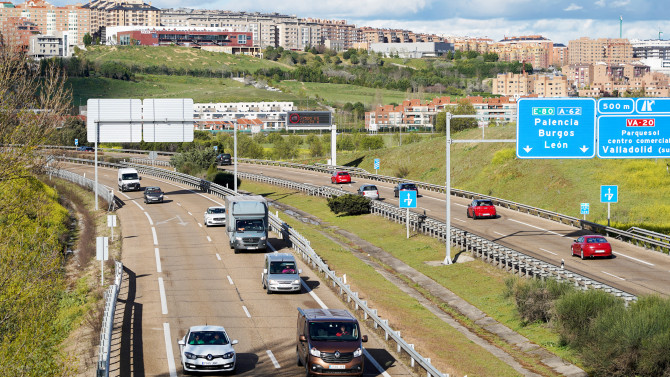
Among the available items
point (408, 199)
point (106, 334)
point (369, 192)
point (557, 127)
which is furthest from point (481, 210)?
point (106, 334)

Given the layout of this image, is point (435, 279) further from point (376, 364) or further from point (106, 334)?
point (106, 334)

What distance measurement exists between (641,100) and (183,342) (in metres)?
28.2

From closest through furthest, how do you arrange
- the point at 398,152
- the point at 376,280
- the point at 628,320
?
the point at 628,320, the point at 376,280, the point at 398,152

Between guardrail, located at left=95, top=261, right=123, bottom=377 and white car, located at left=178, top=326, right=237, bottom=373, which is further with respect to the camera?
white car, located at left=178, top=326, right=237, bottom=373

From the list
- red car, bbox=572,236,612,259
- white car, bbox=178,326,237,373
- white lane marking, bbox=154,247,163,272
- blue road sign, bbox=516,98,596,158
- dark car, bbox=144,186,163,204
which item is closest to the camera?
white car, bbox=178,326,237,373

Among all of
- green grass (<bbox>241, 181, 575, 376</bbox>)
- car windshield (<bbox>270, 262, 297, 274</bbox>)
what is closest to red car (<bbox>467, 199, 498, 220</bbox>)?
green grass (<bbox>241, 181, 575, 376</bbox>)

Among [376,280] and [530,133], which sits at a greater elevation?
[530,133]

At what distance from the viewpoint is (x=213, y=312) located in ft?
104

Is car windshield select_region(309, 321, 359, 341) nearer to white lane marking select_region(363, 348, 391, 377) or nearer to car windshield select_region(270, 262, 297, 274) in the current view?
white lane marking select_region(363, 348, 391, 377)

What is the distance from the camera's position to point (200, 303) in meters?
33.3

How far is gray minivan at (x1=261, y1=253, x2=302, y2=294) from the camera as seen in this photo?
34.8 m

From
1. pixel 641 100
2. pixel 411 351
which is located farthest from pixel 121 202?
pixel 411 351

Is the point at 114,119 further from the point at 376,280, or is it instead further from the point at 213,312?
the point at 213,312

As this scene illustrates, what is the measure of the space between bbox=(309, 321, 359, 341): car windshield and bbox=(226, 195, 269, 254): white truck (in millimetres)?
20872
